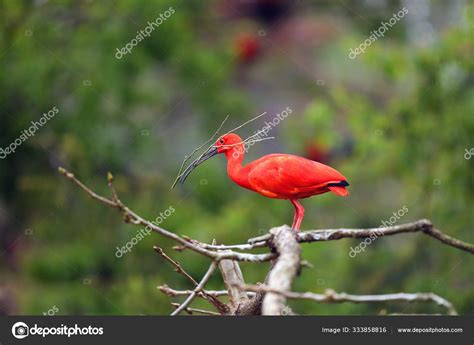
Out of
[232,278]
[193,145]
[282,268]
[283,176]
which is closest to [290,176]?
[283,176]

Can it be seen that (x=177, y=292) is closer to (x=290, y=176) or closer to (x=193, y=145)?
(x=290, y=176)

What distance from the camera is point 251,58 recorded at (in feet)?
41.4

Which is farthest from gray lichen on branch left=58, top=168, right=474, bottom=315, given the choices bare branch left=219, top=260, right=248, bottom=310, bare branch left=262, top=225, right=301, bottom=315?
bare branch left=219, top=260, right=248, bottom=310

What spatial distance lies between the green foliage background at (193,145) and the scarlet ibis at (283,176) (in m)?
5.64

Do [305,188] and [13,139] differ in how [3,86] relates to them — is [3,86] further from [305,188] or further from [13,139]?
[305,188]

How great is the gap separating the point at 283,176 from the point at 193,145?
9.25 metres

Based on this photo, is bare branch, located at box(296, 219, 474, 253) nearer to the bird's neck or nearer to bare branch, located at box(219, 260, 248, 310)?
the bird's neck

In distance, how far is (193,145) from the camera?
12.5 meters

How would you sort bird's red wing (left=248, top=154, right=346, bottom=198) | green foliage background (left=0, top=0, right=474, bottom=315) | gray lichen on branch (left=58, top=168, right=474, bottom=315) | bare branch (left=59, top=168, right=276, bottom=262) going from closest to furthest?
gray lichen on branch (left=58, top=168, right=474, bottom=315), bare branch (left=59, top=168, right=276, bottom=262), bird's red wing (left=248, top=154, right=346, bottom=198), green foliage background (left=0, top=0, right=474, bottom=315)

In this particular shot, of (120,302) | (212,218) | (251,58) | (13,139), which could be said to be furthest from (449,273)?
(13,139)

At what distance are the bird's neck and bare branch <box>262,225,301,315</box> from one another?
1.34 ft

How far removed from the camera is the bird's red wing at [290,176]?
3.26 m

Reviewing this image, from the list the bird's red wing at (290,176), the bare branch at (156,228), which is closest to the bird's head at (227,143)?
the bird's red wing at (290,176)

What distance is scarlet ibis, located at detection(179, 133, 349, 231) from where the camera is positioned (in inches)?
128
